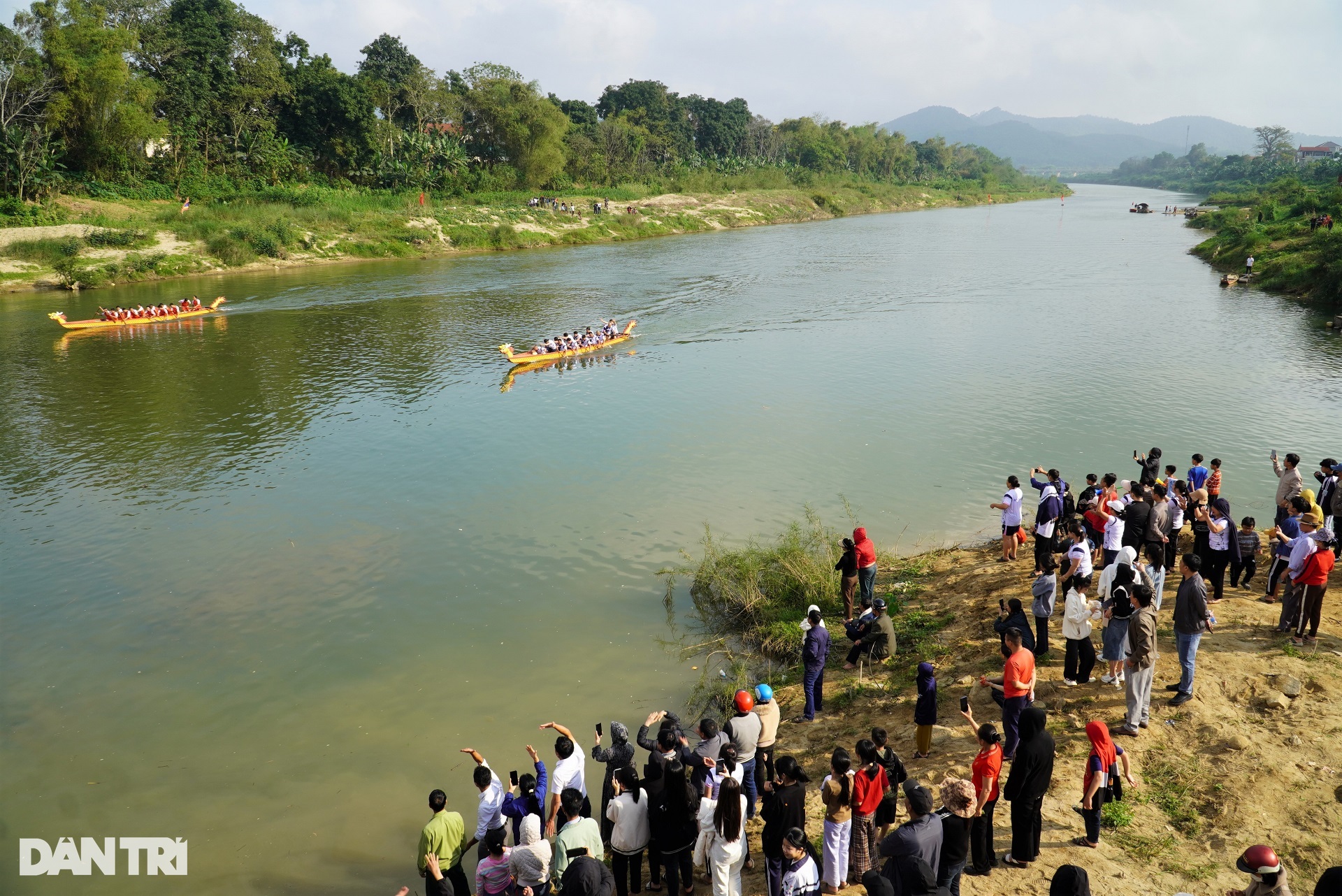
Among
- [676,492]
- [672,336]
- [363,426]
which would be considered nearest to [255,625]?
[676,492]

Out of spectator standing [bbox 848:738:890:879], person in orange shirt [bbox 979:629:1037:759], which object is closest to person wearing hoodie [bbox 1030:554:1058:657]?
person in orange shirt [bbox 979:629:1037:759]

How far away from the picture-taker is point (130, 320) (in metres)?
38.0

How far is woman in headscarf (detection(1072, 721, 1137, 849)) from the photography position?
720 cm

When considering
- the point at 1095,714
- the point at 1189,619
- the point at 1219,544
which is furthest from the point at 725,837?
the point at 1219,544

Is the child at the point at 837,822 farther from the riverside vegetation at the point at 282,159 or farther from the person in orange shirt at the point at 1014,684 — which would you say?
the riverside vegetation at the point at 282,159

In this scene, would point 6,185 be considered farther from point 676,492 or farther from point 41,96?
point 676,492

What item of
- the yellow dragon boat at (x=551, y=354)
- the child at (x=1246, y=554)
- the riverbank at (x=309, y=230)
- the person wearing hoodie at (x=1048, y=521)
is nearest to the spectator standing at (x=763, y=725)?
the person wearing hoodie at (x=1048, y=521)

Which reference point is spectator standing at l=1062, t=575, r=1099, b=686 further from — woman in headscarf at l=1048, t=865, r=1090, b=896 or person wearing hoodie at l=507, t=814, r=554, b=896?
person wearing hoodie at l=507, t=814, r=554, b=896

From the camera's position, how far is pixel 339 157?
75500 millimetres

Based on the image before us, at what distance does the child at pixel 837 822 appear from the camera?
6953 millimetres

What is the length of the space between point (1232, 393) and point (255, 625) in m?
26.0

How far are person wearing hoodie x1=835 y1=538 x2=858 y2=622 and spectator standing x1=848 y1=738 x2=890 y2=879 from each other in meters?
4.76

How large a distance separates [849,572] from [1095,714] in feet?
12.6

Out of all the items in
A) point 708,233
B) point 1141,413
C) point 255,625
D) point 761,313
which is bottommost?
point 255,625
